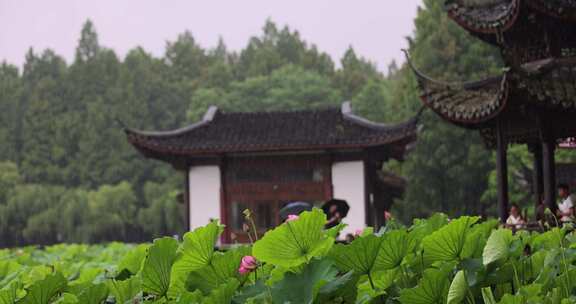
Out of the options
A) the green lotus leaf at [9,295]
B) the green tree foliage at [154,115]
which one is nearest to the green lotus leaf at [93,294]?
the green lotus leaf at [9,295]

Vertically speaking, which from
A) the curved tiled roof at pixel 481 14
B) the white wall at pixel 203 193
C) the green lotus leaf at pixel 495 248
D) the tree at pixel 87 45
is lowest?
the white wall at pixel 203 193

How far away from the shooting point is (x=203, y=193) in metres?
19.2

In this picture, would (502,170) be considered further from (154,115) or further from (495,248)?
(154,115)

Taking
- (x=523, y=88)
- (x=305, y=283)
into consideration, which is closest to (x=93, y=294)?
(x=305, y=283)

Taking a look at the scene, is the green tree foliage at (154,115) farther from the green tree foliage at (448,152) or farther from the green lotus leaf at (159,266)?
the green lotus leaf at (159,266)

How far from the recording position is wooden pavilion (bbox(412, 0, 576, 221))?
10195 millimetres

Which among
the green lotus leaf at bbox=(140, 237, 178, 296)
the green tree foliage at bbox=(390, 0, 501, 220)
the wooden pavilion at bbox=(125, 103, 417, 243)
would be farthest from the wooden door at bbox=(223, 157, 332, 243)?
the green lotus leaf at bbox=(140, 237, 178, 296)

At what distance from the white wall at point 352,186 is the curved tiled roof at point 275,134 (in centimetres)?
64

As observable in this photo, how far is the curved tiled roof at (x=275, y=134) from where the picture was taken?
18219 millimetres

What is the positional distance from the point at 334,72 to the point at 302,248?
66.4 metres


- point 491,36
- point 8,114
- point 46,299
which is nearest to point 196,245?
point 46,299

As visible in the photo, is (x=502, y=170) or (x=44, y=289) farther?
(x=502, y=170)

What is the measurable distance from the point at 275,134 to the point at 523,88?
9.39 m

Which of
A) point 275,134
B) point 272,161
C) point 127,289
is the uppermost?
point 275,134
